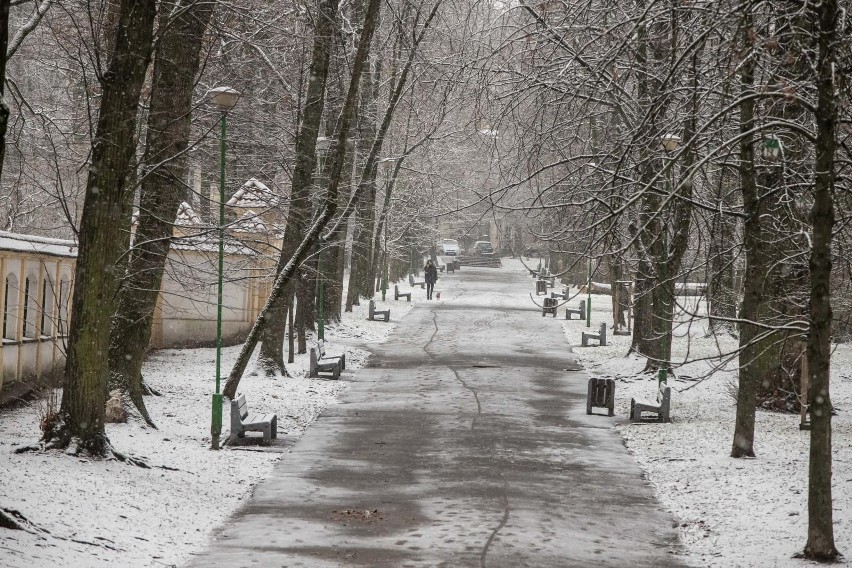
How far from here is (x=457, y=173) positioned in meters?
62.3

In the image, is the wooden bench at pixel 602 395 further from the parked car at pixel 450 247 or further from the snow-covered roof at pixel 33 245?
the parked car at pixel 450 247

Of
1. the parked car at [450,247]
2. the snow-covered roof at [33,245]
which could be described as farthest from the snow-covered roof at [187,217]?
the parked car at [450,247]

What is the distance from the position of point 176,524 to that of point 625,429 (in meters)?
8.94

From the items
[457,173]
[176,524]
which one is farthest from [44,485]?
[457,173]

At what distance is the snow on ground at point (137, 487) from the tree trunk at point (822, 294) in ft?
17.4

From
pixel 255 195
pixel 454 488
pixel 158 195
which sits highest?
pixel 255 195

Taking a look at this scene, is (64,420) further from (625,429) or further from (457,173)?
(457,173)

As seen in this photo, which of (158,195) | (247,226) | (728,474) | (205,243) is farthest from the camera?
(247,226)

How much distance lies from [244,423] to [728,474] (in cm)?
642

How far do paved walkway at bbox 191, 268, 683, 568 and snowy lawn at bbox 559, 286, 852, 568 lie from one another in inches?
14.4

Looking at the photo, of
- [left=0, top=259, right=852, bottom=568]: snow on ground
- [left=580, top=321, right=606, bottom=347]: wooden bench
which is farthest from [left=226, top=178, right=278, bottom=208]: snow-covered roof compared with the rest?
[left=580, top=321, right=606, bottom=347]: wooden bench

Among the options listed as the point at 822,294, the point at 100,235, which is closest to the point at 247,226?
the point at 100,235

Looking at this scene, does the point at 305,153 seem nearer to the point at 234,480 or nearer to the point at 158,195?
the point at 158,195

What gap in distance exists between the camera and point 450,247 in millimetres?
96875
